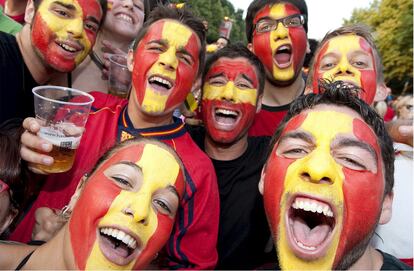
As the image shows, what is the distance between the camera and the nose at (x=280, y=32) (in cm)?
392

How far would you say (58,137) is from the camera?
2393 mm

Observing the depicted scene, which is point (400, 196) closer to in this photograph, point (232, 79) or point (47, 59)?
point (232, 79)

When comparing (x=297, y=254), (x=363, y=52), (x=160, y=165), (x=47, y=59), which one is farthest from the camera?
(x=363, y=52)

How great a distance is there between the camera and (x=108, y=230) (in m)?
2.02

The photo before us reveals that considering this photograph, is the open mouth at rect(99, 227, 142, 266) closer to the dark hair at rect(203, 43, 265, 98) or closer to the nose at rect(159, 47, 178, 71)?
the nose at rect(159, 47, 178, 71)

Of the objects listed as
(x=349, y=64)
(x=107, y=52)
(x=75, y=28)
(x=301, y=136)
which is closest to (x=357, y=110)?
(x=301, y=136)

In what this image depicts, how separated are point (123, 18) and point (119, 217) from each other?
88.5 inches

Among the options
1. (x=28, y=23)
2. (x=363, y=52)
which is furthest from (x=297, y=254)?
(x=28, y=23)

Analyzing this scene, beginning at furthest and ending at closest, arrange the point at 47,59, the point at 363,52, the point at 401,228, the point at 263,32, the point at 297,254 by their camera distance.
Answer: the point at 263,32 → the point at 363,52 → the point at 47,59 → the point at 401,228 → the point at 297,254

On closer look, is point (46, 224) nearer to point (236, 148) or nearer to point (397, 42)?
point (236, 148)

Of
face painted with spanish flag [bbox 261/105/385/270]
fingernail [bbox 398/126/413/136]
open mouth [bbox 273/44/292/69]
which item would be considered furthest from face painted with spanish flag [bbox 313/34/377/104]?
face painted with spanish flag [bbox 261/105/385/270]

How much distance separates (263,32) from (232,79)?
34.9 inches

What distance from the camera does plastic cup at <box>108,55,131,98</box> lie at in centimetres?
351

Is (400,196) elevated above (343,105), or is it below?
below
